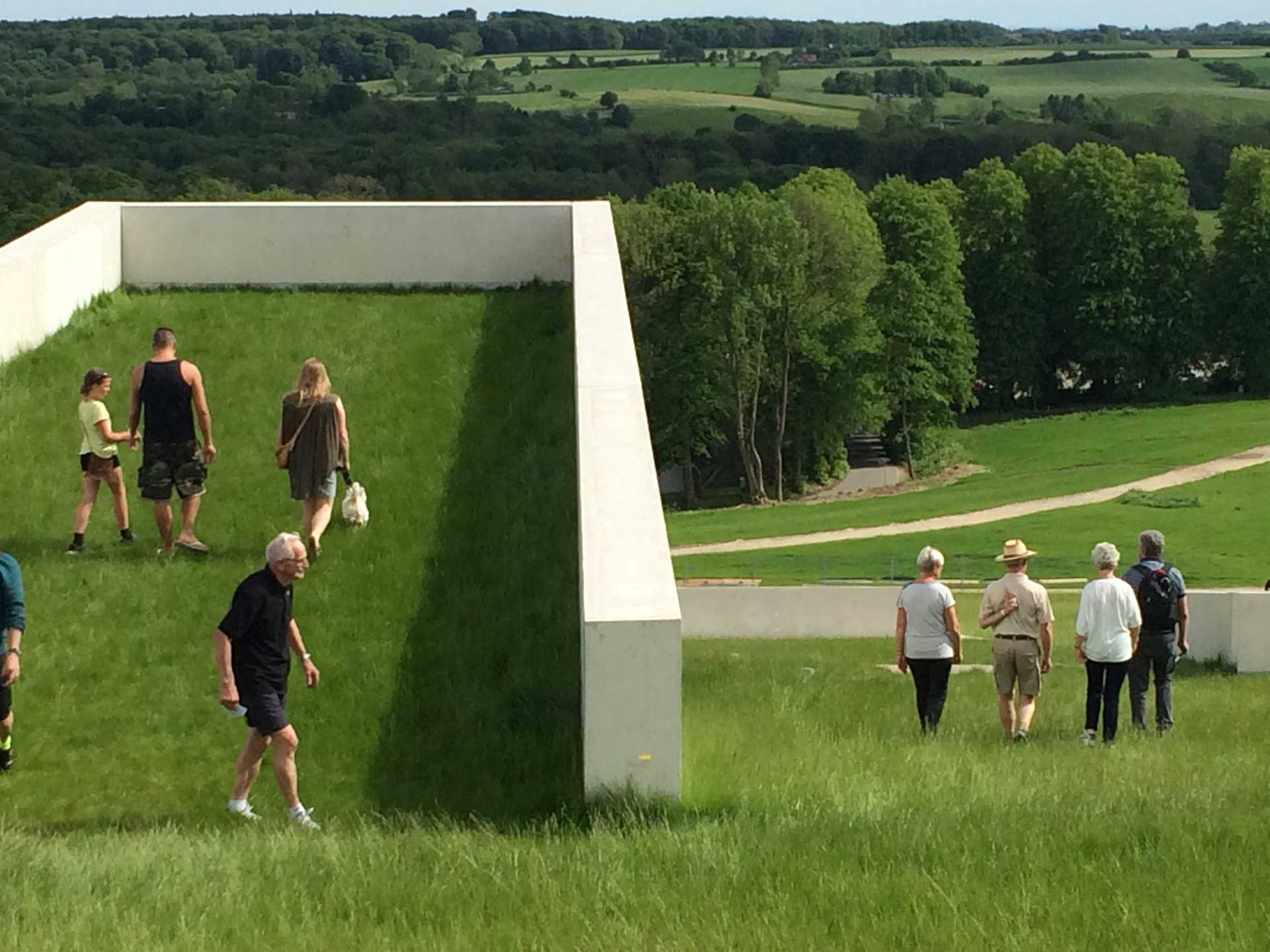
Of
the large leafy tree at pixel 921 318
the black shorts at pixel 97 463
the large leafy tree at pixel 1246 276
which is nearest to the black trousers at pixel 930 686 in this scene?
the black shorts at pixel 97 463

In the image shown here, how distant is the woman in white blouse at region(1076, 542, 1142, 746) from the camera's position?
11961 mm

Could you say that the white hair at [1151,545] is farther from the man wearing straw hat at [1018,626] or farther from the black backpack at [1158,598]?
the man wearing straw hat at [1018,626]

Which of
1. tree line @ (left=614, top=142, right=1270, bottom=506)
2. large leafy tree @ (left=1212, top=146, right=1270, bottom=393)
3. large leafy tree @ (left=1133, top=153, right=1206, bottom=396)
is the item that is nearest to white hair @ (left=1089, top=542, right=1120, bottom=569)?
tree line @ (left=614, top=142, right=1270, bottom=506)

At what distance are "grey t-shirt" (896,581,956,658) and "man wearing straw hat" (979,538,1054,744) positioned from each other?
26 centimetres

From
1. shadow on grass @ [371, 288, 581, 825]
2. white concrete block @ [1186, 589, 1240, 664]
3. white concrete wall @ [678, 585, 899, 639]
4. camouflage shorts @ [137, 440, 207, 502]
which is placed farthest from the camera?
white concrete wall @ [678, 585, 899, 639]

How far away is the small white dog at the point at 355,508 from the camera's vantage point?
12.4 m

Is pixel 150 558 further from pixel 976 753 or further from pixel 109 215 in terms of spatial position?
pixel 109 215

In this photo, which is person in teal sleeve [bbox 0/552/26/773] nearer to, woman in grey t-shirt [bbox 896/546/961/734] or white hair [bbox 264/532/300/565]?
white hair [bbox 264/532/300/565]

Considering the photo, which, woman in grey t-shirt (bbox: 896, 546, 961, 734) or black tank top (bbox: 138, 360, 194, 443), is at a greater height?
black tank top (bbox: 138, 360, 194, 443)

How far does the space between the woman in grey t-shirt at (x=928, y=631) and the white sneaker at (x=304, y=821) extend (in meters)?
4.60

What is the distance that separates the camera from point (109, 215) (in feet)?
62.3

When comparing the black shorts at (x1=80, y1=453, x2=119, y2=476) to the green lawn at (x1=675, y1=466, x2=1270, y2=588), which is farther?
the green lawn at (x1=675, y1=466, x2=1270, y2=588)

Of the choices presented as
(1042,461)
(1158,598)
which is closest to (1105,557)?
(1158,598)

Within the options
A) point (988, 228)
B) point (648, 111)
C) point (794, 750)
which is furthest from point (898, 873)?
point (648, 111)
